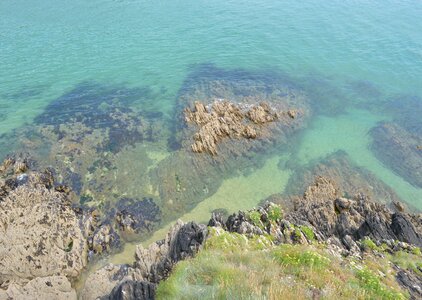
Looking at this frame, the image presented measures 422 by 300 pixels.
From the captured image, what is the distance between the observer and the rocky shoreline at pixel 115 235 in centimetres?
2194

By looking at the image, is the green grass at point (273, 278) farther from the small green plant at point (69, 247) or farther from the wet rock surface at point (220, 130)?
the wet rock surface at point (220, 130)

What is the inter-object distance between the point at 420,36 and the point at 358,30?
38.0 feet

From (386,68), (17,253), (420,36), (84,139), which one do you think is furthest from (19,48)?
(420,36)

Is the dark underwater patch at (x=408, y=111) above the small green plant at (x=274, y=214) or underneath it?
above

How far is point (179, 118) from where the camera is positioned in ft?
141

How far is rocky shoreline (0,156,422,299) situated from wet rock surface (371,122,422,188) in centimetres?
695

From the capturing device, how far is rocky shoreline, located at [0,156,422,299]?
→ 21938 mm

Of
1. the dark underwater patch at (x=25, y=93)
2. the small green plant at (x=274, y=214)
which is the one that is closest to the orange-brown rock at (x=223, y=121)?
the small green plant at (x=274, y=214)

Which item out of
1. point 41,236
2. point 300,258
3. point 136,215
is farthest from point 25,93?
point 300,258

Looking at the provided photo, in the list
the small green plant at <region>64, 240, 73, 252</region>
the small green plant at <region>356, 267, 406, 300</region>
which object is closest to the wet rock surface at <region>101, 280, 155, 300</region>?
the small green plant at <region>64, 240, 73, 252</region>

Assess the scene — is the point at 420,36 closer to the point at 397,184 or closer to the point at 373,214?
the point at 397,184

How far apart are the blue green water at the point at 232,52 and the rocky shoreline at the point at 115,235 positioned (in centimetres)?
718

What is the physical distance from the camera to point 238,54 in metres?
60.4

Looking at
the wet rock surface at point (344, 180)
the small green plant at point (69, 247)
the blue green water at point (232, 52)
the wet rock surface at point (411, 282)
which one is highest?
the blue green water at point (232, 52)
